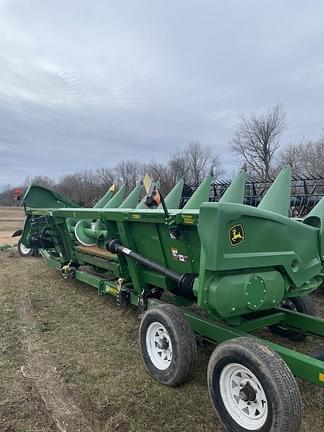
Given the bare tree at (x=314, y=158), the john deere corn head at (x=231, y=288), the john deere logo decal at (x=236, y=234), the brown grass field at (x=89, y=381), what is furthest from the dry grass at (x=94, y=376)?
the bare tree at (x=314, y=158)

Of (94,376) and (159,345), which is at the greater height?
(159,345)

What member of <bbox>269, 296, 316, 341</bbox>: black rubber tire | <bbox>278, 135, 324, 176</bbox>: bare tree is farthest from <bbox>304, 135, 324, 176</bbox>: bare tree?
<bbox>269, 296, 316, 341</bbox>: black rubber tire

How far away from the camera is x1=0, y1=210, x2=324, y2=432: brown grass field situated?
9.37 feet

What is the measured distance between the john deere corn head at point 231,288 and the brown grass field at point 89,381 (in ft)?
0.85

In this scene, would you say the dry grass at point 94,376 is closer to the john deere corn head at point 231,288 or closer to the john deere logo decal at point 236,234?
the john deere corn head at point 231,288

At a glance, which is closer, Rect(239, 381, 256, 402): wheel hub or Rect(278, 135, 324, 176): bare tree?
Rect(239, 381, 256, 402): wheel hub

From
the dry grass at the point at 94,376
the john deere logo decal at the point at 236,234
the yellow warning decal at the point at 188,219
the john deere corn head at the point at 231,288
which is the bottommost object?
the dry grass at the point at 94,376

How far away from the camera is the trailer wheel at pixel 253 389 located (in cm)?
234

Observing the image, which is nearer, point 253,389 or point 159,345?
point 253,389

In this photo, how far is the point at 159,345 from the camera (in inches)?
138

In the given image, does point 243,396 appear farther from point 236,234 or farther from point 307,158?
point 307,158

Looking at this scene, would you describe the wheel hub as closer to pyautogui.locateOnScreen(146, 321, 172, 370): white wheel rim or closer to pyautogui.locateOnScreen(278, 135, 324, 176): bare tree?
pyautogui.locateOnScreen(146, 321, 172, 370): white wheel rim

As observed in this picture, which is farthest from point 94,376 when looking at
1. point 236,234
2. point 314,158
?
point 314,158

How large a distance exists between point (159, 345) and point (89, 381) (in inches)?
28.8
